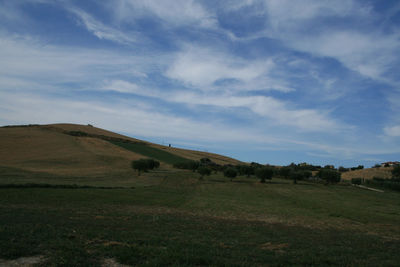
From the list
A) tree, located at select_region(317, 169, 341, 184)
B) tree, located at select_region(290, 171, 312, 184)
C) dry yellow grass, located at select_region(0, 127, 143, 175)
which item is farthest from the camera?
tree, located at select_region(317, 169, 341, 184)

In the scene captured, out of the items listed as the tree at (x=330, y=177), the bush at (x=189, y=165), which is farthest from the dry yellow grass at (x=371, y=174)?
the bush at (x=189, y=165)

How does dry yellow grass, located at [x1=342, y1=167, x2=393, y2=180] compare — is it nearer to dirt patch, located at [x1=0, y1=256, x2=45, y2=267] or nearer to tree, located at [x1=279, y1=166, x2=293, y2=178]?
tree, located at [x1=279, y1=166, x2=293, y2=178]

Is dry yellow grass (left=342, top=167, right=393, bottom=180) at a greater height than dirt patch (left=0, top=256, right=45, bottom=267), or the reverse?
dry yellow grass (left=342, top=167, right=393, bottom=180)

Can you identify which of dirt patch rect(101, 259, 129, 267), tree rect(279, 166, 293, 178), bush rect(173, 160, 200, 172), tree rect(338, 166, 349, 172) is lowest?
dirt patch rect(101, 259, 129, 267)

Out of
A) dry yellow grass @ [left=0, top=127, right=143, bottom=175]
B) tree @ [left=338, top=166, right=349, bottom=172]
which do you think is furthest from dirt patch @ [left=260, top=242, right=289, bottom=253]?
tree @ [left=338, top=166, right=349, bottom=172]

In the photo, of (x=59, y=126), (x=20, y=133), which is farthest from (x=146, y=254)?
(x=59, y=126)

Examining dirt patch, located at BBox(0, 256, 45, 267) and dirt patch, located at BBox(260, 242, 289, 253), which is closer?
dirt patch, located at BBox(0, 256, 45, 267)

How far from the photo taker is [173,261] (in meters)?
10.9

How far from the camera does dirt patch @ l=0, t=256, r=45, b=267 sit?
32.3 ft

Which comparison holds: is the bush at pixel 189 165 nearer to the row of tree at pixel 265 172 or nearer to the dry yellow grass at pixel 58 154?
the row of tree at pixel 265 172

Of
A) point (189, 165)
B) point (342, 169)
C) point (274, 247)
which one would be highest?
point (342, 169)

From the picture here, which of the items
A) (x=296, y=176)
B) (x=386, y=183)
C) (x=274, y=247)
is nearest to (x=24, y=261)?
(x=274, y=247)

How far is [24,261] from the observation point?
10.2 meters

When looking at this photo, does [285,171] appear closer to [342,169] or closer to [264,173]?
[264,173]
